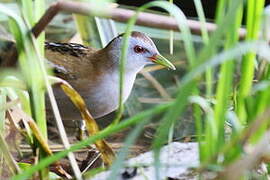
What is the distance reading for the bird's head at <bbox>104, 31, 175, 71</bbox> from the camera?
3.52 m

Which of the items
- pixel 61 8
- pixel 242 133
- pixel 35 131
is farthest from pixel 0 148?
pixel 242 133

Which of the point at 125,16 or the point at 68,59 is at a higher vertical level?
the point at 125,16

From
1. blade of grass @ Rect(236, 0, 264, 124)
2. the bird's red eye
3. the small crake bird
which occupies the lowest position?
the small crake bird

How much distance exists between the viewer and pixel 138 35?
3.54 m

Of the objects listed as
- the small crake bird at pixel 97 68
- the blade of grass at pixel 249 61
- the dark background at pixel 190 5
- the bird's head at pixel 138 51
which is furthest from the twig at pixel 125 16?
the dark background at pixel 190 5

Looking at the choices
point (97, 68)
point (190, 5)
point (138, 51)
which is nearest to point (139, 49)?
point (138, 51)

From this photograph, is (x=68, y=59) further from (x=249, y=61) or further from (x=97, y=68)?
(x=249, y=61)

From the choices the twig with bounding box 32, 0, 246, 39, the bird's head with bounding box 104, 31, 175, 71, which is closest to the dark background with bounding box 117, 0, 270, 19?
the bird's head with bounding box 104, 31, 175, 71

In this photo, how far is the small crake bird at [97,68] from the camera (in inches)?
132

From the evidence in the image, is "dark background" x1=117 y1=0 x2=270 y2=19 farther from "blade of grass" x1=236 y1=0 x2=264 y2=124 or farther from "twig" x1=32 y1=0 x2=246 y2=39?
"twig" x1=32 y1=0 x2=246 y2=39

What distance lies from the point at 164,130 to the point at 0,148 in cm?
73

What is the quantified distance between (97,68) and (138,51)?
0.23m

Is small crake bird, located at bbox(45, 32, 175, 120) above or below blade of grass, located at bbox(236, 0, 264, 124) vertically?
below

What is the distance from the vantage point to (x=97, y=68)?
3512mm
